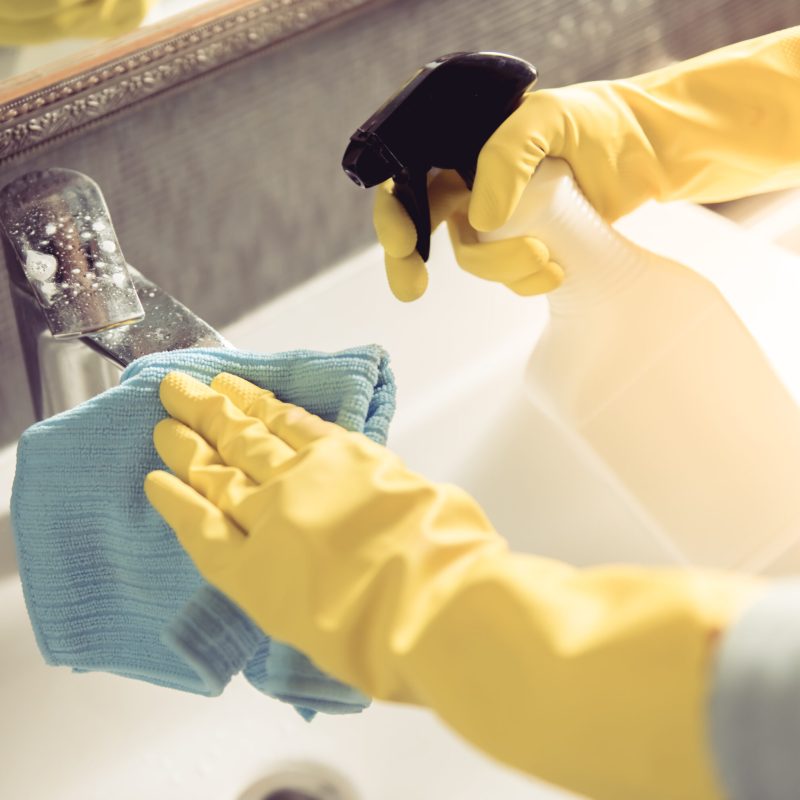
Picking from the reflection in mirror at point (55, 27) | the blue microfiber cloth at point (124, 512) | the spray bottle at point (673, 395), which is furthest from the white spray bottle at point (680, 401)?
the reflection in mirror at point (55, 27)

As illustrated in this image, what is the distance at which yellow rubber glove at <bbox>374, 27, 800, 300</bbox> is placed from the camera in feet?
1.84

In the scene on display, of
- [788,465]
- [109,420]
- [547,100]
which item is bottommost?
[788,465]

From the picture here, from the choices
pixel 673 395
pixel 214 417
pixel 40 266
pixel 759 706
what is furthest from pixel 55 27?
pixel 759 706

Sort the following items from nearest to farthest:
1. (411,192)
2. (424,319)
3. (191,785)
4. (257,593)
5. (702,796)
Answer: (702,796), (257,593), (411,192), (191,785), (424,319)

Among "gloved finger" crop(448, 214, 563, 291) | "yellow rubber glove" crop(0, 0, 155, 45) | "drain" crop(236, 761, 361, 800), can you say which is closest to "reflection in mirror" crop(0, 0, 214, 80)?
"yellow rubber glove" crop(0, 0, 155, 45)

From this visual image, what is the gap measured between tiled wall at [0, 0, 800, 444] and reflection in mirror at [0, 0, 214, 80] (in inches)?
2.0

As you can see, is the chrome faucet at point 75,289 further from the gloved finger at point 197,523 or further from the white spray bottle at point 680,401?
the white spray bottle at point 680,401

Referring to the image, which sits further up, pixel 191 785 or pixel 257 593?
pixel 257 593

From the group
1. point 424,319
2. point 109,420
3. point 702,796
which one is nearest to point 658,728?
point 702,796

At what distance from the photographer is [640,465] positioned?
0.63m

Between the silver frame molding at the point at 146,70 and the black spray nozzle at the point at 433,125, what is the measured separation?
0.19 meters

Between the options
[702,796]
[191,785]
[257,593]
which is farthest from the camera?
[191,785]

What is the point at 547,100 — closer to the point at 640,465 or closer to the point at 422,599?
the point at 640,465

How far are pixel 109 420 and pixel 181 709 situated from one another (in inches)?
11.0
